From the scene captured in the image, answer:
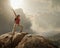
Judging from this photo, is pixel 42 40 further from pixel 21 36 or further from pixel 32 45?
pixel 21 36

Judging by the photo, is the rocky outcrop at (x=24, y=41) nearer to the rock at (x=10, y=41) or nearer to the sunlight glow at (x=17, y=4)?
the rock at (x=10, y=41)

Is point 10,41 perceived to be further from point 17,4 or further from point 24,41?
point 17,4

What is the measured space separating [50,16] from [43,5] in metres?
0.86

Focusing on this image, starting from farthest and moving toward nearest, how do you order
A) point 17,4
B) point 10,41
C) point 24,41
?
1. point 17,4
2. point 10,41
3. point 24,41

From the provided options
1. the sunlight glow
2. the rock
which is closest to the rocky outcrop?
the rock

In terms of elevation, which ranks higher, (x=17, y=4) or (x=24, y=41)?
(x=17, y=4)

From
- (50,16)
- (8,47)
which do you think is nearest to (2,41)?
(8,47)

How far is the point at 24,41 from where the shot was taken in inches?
393

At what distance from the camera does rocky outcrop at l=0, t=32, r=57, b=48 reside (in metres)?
9.56

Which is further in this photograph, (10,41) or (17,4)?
(17,4)

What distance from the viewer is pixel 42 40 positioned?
9.80 metres

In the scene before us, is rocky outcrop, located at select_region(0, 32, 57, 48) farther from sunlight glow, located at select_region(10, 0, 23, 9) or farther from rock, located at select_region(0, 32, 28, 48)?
sunlight glow, located at select_region(10, 0, 23, 9)

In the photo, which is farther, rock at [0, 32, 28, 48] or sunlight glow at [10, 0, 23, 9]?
sunlight glow at [10, 0, 23, 9]

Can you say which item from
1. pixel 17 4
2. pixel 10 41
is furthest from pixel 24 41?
pixel 17 4
